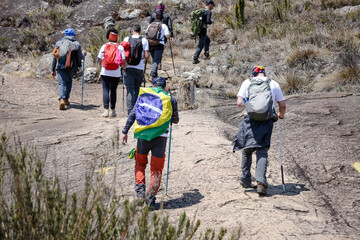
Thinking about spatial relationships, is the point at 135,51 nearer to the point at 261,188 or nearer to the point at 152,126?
the point at 152,126

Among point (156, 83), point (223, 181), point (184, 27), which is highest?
point (184, 27)

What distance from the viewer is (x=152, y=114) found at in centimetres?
488

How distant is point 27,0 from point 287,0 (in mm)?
→ 13072

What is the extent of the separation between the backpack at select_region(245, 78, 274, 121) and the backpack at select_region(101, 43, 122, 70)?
3.94 metres

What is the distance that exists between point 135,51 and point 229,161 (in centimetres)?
327

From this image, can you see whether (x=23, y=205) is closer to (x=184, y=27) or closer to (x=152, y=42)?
(x=152, y=42)

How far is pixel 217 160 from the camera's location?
6.46 m

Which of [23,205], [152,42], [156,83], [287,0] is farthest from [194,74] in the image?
[23,205]

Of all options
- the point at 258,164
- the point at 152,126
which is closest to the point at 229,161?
the point at 258,164

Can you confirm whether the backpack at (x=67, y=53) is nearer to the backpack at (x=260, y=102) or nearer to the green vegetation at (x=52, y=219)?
the backpack at (x=260, y=102)

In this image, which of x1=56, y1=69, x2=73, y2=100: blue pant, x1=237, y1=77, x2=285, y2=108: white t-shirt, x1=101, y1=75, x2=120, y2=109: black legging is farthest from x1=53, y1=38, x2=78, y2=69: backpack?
x1=237, y1=77, x2=285, y2=108: white t-shirt

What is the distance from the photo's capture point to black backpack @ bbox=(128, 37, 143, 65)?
8.63m

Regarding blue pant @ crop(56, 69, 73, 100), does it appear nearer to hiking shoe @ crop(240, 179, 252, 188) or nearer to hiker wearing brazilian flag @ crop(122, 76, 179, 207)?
hiker wearing brazilian flag @ crop(122, 76, 179, 207)

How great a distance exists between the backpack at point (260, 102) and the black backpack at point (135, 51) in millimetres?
3794
